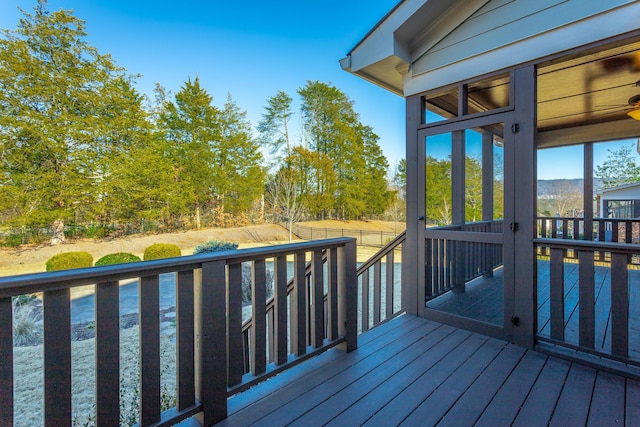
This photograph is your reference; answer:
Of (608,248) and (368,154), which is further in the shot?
(368,154)

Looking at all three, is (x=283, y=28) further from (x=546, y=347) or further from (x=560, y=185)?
(x=546, y=347)

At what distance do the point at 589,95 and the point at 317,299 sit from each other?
4.16m

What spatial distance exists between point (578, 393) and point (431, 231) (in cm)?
160

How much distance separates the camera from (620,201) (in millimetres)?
5168

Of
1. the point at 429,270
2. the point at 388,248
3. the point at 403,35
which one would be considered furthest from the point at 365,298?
the point at 403,35

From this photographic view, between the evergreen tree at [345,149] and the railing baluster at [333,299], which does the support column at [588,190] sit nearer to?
the railing baluster at [333,299]

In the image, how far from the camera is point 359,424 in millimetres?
1556

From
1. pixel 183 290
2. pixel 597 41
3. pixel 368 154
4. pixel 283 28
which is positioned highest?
pixel 283 28

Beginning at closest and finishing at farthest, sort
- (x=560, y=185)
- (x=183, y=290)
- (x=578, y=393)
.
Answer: (x=183, y=290) < (x=578, y=393) < (x=560, y=185)

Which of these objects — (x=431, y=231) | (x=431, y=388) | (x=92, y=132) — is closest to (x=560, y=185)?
(x=431, y=231)

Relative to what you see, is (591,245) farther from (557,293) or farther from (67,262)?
(67,262)

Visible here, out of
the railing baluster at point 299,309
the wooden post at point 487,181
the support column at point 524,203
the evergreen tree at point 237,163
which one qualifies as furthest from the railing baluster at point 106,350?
the evergreen tree at point 237,163

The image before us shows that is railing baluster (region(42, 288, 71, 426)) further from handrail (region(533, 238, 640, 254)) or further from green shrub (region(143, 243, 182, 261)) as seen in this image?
green shrub (region(143, 243, 182, 261))

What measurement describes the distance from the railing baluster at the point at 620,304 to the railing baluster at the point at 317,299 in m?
1.99
